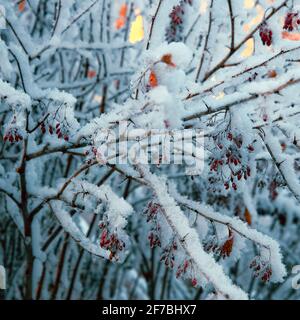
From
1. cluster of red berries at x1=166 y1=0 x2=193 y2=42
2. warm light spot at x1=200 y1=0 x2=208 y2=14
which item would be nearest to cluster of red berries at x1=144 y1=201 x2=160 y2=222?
cluster of red berries at x1=166 y1=0 x2=193 y2=42

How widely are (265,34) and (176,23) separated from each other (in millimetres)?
785

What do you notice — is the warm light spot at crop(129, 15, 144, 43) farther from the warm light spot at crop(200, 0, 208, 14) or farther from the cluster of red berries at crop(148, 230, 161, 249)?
the cluster of red berries at crop(148, 230, 161, 249)

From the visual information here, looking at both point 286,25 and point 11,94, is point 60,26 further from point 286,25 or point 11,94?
point 286,25

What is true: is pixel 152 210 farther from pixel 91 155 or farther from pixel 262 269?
pixel 262 269

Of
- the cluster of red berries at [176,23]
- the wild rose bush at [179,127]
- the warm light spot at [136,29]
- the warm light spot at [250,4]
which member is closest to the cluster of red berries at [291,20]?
the wild rose bush at [179,127]

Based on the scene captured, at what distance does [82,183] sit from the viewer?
180 cm

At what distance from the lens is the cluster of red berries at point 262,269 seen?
1629 mm

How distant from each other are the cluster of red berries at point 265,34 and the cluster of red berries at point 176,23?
27.0 inches

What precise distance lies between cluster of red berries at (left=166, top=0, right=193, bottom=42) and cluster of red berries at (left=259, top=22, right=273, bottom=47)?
685 mm

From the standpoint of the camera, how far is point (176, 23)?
2.51m

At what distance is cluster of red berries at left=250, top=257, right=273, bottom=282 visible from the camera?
1629mm
